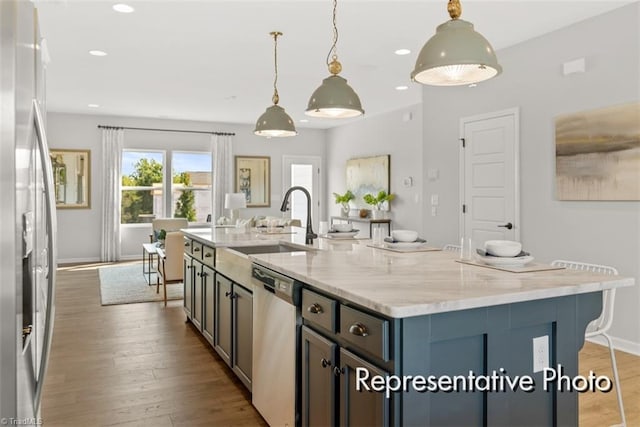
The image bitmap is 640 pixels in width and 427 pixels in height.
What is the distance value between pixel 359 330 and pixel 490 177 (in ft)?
12.3

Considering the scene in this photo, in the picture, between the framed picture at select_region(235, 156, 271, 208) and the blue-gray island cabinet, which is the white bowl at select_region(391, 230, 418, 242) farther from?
the framed picture at select_region(235, 156, 271, 208)

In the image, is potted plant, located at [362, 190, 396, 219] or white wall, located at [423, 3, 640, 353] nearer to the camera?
white wall, located at [423, 3, 640, 353]

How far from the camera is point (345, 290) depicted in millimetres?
1642

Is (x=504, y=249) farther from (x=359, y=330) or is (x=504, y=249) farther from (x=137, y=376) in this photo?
(x=137, y=376)

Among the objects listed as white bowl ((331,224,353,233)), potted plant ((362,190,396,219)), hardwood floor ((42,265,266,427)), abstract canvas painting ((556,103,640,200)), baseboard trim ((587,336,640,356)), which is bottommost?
hardwood floor ((42,265,266,427))

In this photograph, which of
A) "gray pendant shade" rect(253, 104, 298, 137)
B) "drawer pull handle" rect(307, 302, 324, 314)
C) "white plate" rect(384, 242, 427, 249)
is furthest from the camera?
"gray pendant shade" rect(253, 104, 298, 137)

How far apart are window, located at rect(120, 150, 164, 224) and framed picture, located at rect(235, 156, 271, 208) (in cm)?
152

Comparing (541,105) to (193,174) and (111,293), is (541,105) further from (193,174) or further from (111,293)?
(193,174)

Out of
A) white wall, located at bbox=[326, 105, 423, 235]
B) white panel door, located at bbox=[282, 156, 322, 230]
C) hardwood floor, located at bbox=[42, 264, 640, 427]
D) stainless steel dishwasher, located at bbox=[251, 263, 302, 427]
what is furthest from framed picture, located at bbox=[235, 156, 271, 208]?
stainless steel dishwasher, located at bbox=[251, 263, 302, 427]

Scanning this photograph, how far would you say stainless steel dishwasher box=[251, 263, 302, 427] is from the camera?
2.10 metres

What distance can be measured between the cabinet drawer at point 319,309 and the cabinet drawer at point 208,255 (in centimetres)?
159

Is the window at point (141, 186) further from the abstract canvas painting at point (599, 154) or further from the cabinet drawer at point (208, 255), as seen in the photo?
the abstract canvas painting at point (599, 154)

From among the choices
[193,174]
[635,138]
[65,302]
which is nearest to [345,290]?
[635,138]

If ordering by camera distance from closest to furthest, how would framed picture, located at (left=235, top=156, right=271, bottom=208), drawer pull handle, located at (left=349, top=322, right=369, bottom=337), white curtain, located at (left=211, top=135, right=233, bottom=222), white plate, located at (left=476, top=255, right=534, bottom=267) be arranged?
drawer pull handle, located at (left=349, top=322, right=369, bottom=337), white plate, located at (left=476, top=255, right=534, bottom=267), white curtain, located at (left=211, top=135, right=233, bottom=222), framed picture, located at (left=235, top=156, right=271, bottom=208)
